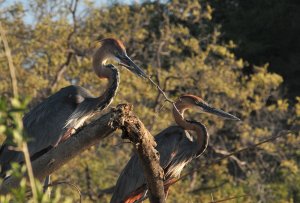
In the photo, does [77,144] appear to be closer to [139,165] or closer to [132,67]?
[139,165]

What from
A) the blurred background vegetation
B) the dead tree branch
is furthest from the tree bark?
the blurred background vegetation

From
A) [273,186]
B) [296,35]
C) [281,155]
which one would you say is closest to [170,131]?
[281,155]

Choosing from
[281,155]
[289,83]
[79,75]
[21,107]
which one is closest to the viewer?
[21,107]

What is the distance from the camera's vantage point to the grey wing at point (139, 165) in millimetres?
6656

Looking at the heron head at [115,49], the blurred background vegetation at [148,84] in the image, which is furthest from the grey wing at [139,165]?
the blurred background vegetation at [148,84]

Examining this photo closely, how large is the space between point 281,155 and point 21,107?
1047 cm

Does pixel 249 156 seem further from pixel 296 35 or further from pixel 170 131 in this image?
pixel 296 35

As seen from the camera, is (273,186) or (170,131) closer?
(170,131)

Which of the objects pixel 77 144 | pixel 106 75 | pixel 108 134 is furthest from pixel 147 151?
pixel 106 75

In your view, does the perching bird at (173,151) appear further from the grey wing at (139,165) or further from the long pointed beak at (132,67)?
the long pointed beak at (132,67)

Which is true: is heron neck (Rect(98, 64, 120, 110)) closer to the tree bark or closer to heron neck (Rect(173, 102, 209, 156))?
heron neck (Rect(173, 102, 209, 156))

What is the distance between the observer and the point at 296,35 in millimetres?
20391

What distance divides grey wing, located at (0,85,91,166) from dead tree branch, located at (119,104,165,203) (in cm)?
364

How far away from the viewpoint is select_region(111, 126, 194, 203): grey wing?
6.66m
